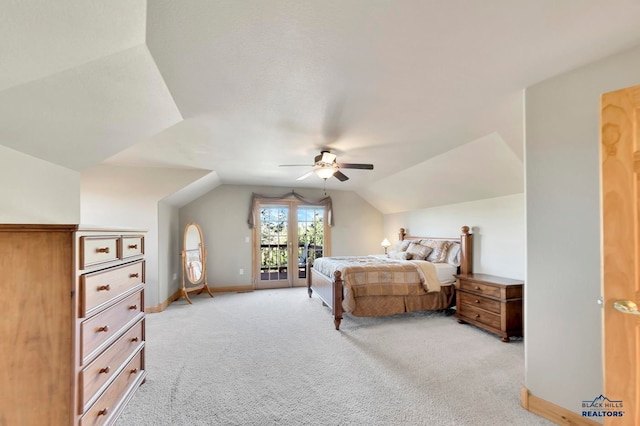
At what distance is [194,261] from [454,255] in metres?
4.79

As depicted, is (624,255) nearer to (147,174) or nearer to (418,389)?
(418,389)

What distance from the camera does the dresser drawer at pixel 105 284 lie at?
151 centimetres

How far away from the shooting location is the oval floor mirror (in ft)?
17.0

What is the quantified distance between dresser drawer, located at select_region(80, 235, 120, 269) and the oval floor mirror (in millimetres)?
3435

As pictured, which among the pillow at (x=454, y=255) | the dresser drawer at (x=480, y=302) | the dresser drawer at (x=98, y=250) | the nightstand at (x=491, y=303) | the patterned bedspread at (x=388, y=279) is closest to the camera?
the dresser drawer at (x=98, y=250)

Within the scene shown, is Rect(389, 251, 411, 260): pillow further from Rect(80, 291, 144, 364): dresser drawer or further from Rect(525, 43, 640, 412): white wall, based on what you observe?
Rect(80, 291, 144, 364): dresser drawer

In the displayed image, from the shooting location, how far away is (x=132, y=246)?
2.18 m

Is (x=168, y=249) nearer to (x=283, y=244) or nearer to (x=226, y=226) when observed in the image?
(x=226, y=226)

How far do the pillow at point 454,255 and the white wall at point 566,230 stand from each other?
97.9 inches

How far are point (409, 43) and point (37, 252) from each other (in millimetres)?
2260

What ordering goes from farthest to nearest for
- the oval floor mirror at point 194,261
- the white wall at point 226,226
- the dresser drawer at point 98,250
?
the white wall at point 226,226, the oval floor mirror at point 194,261, the dresser drawer at point 98,250

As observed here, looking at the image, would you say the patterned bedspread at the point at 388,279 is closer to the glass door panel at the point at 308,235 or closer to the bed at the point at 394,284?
the bed at the point at 394,284

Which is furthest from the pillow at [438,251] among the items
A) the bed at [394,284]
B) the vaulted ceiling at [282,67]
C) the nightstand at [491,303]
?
the vaulted ceiling at [282,67]

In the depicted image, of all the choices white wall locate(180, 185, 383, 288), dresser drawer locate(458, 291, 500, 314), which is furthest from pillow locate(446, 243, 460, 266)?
white wall locate(180, 185, 383, 288)
